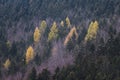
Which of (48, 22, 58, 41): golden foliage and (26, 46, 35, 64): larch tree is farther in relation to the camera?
(48, 22, 58, 41): golden foliage

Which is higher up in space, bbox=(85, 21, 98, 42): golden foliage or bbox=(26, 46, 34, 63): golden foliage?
bbox=(85, 21, 98, 42): golden foliage

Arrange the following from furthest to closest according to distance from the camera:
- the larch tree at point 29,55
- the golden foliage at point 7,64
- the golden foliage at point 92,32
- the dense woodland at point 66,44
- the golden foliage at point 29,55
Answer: the golden foliage at point 92,32
the golden foliage at point 29,55
the larch tree at point 29,55
the golden foliage at point 7,64
the dense woodland at point 66,44

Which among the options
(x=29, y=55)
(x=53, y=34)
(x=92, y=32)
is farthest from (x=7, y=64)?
(x=92, y=32)

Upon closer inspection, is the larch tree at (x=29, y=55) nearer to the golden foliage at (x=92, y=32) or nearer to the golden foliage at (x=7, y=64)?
the golden foliage at (x=7, y=64)

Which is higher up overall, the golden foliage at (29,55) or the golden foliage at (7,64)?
the golden foliage at (29,55)

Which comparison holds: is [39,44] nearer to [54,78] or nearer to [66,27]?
[66,27]

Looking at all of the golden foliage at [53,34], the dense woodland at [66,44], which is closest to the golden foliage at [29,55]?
the dense woodland at [66,44]

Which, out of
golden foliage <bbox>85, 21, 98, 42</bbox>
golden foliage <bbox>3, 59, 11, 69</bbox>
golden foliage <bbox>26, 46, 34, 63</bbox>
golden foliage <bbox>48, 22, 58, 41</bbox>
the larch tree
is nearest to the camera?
golden foliage <bbox>3, 59, 11, 69</bbox>

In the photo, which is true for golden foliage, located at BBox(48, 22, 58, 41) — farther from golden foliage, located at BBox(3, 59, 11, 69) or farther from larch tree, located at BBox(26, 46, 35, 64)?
golden foliage, located at BBox(3, 59, 11, 69)

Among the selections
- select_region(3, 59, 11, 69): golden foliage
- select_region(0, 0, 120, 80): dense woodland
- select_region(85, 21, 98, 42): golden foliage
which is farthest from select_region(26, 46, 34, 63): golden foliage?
select_region(85, 21, 98, 42): golden foliage

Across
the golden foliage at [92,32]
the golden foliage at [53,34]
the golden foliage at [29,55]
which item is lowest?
the golden foliage at [29,55]
